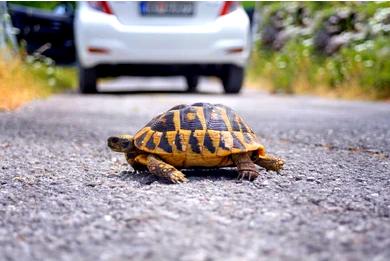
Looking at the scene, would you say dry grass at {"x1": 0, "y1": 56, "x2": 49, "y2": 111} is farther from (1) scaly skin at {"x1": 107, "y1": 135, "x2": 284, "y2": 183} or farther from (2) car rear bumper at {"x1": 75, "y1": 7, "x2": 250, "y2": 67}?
(1) scaly skin at {"x1": 107, "y1": 135, "x2": 284, "y2": 183}

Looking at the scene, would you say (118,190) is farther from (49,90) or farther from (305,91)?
(305,91)

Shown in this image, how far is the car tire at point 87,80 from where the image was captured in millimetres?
9180

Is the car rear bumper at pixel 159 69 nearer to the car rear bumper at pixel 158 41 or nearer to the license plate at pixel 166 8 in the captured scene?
the car rear bumper at pixel 158 41

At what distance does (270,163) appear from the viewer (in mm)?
3014

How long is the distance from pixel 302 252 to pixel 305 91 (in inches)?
372

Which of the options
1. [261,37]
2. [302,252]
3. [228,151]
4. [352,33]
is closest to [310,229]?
[302,252]

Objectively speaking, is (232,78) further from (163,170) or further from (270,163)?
(163,170)

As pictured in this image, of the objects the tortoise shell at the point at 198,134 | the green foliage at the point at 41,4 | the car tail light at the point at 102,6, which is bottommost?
the tortoise shell at the point at 198,134

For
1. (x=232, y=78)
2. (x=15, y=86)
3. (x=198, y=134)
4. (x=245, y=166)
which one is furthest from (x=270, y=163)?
(x=232, y=78)

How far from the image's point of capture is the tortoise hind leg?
283 centimetres

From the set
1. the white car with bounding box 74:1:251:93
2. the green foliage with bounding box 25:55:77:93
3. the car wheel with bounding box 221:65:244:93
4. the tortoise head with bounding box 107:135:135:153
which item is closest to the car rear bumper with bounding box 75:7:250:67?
the white car with bounding box 74:1:251:93

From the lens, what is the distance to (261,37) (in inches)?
602

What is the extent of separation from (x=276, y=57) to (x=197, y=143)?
34.4 ft

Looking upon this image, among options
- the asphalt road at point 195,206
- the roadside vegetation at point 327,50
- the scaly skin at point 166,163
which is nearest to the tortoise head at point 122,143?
the scaly skin at point 166,163
